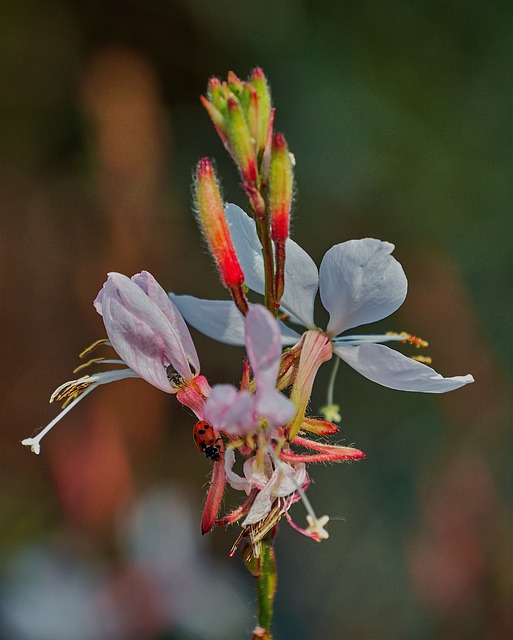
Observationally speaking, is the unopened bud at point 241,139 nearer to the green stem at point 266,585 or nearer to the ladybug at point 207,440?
the ladybug at point 207,440

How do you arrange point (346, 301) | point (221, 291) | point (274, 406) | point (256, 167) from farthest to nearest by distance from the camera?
point (221, 291) < point (346, 301) < point (256, 167) < point (274, 406)

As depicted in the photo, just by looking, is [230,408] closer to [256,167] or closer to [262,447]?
[262,447]

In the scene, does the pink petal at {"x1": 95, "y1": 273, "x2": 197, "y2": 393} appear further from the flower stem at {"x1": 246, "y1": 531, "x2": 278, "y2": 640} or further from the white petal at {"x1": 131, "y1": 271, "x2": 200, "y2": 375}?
the flower stem at {"x1": 246, "y1": 531, "x2": 278, "y2": 640}

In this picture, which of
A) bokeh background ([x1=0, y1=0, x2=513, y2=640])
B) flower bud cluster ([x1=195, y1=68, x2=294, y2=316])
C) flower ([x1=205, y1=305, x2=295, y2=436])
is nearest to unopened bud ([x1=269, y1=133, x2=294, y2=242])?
flower bud cluster ([x1=195, y1=68, x2=294, y2=316])

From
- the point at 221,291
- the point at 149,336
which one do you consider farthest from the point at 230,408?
the point at 221,291

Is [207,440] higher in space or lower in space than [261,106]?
lower

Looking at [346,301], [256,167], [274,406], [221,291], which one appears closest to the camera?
[274,406]
